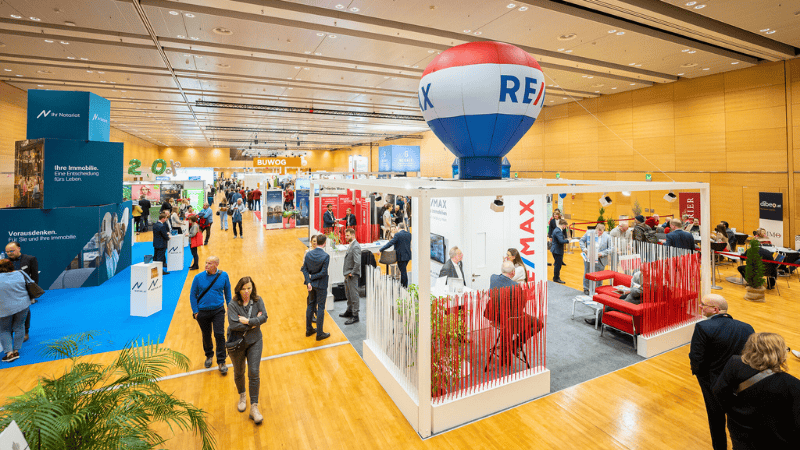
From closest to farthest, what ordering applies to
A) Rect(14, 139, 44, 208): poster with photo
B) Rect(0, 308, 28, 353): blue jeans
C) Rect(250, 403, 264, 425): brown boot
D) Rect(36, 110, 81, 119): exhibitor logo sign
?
Rect(250, 403, 264, 425): brown boot < Rect(0, 308, 28, 353): blue jeans < Rect(14, 139, 44, 208): poster with photo < Rect(36, 110, 81, 119): exhibitor logo sign

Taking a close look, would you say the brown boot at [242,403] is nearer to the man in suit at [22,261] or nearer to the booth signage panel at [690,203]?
the man in suit at [22,261]

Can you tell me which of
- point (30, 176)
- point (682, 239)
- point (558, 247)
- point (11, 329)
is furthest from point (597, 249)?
point (30, 176)

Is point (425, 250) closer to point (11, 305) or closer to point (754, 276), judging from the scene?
point (11, 305)

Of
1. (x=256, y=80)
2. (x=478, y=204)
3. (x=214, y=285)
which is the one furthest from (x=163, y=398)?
(x=256, y=80)

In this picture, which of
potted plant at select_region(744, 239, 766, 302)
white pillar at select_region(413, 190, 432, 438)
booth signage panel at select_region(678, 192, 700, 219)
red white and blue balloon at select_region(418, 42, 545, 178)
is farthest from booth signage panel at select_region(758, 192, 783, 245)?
white pillar at select_region(413, 190, 432, 438)

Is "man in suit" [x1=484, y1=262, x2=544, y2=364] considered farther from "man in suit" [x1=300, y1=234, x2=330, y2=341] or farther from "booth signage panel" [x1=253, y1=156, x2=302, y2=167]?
"booth signage panel" [x1=253, y1=156, x2=302, y2=167]

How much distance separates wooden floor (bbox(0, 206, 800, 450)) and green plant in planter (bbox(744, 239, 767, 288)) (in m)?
1.61

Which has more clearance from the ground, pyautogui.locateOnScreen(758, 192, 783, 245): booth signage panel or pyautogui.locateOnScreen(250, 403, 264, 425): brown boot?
pyautogui.locateOnScreen(758, 192, 783, 245): booth signage panel

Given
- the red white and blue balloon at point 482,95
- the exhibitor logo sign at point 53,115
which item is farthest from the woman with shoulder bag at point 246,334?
the exhibitor logo sign at point 53,115

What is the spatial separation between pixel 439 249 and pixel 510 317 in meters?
3.50

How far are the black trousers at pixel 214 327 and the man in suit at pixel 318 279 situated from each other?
46.0 inches

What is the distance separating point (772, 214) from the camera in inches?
421

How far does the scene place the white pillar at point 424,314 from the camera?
3.14 m

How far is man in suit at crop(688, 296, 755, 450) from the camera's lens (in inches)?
107
